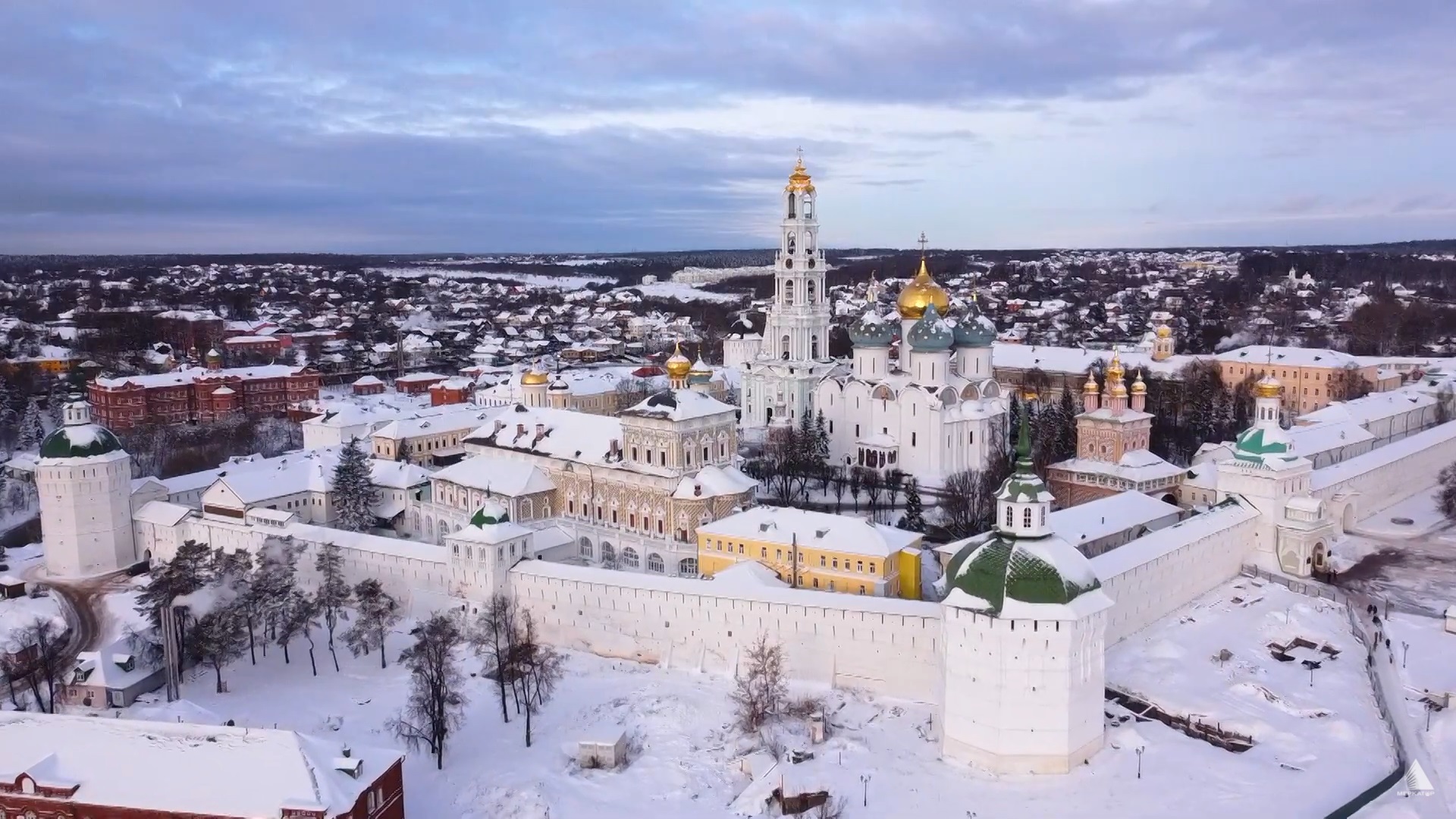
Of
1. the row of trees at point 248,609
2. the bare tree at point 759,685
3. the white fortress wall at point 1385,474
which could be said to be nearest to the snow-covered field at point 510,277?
the white fortress wall at point 1385,474

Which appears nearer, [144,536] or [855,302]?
[144,536]

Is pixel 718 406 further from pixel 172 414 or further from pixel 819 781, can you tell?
pixel 172 414

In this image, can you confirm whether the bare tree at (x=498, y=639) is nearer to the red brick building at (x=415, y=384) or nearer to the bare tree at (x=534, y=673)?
the bare tree at (x=534, y=673)

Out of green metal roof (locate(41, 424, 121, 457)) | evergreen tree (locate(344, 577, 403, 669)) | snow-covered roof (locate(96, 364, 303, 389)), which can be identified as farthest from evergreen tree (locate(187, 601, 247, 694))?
snow-covered roof (locate(96, 364, 303, 389))

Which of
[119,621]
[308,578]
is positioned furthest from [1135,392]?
[119,621]

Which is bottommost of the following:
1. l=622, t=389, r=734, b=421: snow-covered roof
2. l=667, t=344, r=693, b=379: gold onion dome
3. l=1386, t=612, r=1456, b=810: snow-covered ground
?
l=1386, t=612, r=1456, b=810: snow-covered ground

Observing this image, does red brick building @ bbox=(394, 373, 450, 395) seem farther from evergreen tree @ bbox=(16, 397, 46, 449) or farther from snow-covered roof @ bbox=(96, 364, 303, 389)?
evergreen tree @ bbox=(16, 397, 46, 449)
